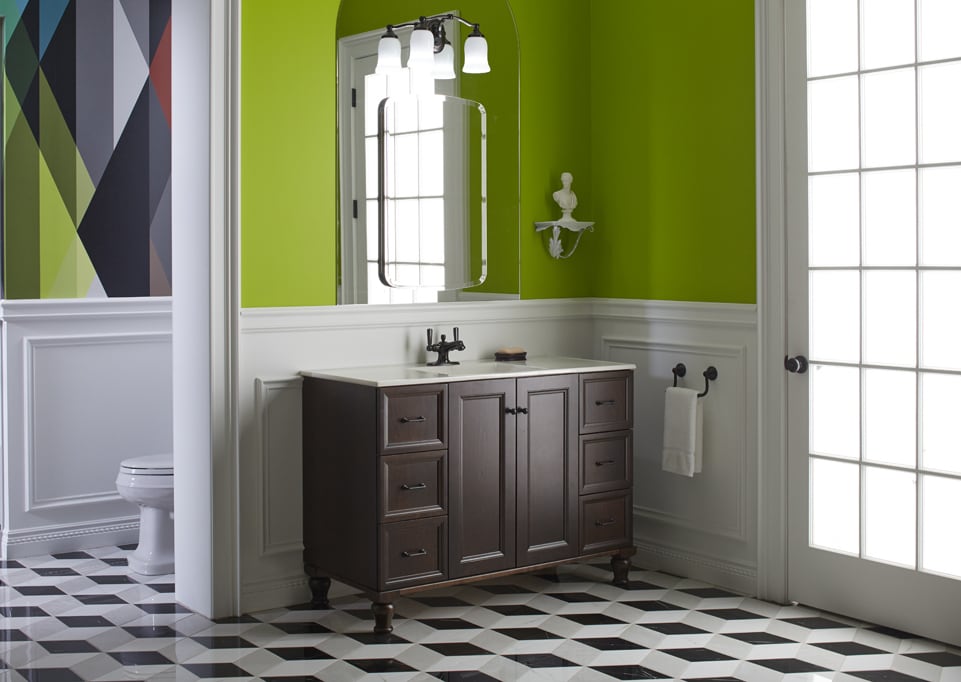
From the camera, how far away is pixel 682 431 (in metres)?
4.02

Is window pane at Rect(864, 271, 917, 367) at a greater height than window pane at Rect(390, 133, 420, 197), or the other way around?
window pane at Rect(390, 133, 420, 197)

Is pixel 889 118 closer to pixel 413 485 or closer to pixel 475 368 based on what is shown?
pixel 475 368

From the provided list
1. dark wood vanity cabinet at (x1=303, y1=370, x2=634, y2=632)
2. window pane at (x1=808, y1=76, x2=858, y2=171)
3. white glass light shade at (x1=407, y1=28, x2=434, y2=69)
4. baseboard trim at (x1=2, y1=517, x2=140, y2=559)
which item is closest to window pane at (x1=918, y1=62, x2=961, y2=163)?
window pane at (x1=808, y1=76, x2=858, y2=171)

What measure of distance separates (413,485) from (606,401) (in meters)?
0.84

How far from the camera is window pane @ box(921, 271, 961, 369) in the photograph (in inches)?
130

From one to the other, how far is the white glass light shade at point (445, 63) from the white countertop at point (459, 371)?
41.4 inches

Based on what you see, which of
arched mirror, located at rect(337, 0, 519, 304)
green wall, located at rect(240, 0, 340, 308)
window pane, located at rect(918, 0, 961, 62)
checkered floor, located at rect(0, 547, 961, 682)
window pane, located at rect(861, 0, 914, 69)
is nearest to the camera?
checkered floor, located at rect(0, 547, 961, 682)

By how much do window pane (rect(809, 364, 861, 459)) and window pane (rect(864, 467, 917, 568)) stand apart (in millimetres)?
118

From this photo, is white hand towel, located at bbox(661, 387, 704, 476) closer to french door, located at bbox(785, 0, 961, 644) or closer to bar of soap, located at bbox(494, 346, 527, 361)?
french door, located at bbox(785, 0, 961, 644)

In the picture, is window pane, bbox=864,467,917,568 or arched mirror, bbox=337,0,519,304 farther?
arched mirror, bbox=337,0,519,304

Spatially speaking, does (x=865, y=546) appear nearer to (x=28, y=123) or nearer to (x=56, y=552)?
(x=56, y=552)

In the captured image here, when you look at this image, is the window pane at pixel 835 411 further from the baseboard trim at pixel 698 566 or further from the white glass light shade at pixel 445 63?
the white glass light shade at pixel 445 63

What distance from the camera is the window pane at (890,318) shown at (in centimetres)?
342

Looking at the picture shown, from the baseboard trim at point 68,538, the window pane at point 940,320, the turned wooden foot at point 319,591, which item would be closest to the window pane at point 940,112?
the window pane at point 940,320
